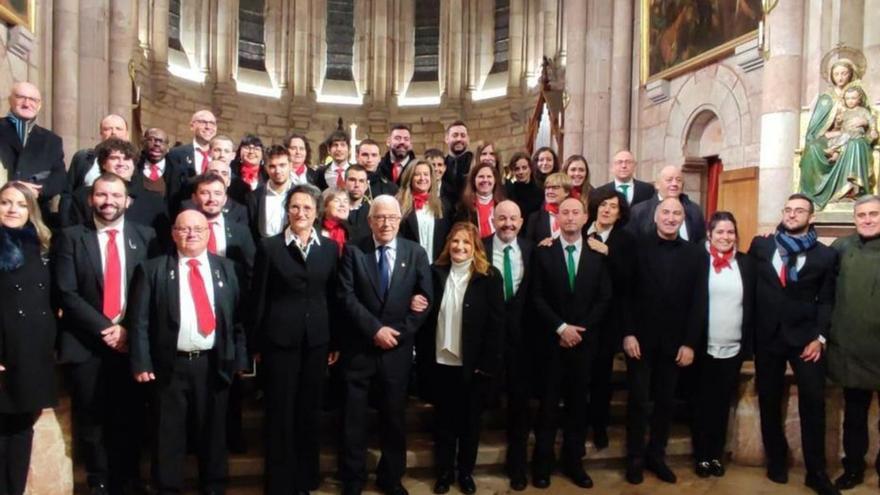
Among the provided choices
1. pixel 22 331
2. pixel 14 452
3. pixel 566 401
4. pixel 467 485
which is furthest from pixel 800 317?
pixel 14 452

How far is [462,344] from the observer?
388 centimetres

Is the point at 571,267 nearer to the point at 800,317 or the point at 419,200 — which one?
the point at 419,200

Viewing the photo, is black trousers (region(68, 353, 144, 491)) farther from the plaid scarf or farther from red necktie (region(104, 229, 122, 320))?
the plaid scarf

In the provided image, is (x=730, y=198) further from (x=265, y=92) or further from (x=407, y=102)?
(x=265, y=92)

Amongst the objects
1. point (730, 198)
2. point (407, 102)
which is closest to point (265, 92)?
point (407, 102)

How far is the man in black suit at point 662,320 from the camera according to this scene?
4246 millimetres

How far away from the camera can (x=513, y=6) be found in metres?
15.5

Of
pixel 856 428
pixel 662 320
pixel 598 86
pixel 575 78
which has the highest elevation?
pixel 575 78

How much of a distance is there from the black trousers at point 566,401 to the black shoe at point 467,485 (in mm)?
394

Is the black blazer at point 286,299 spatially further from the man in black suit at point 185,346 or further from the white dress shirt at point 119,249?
the white dress shirt at point 119,249

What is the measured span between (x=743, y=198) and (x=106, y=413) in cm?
697

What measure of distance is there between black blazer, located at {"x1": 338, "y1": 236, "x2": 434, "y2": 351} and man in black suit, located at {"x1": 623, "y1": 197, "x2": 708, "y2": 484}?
1.33 m

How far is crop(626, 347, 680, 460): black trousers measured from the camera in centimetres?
429

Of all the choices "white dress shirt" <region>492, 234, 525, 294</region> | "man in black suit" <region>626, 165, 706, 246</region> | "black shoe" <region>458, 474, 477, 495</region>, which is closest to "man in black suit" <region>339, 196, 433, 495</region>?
"black shoe" <region>458, 474, 477, 495</region>
